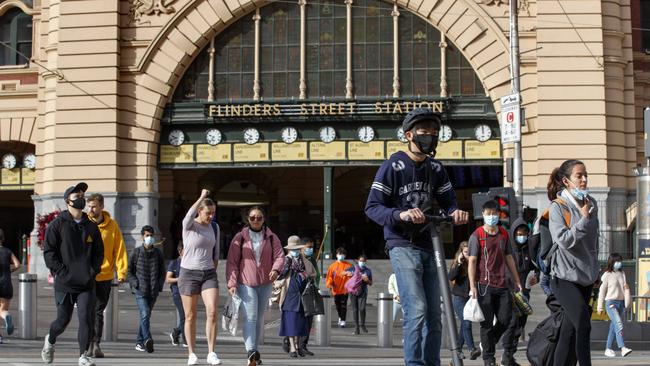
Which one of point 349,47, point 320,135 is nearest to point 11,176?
point 320,135

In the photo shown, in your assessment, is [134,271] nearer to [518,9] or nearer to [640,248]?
[640,248]

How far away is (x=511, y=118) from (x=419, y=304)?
20.1 meters

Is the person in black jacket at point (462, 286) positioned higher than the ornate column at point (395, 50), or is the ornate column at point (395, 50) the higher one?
the ornate column at point (395, 50)

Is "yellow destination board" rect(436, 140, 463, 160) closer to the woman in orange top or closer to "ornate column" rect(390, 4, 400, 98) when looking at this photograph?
"ornate column" rect(390, 4, 400, 98)

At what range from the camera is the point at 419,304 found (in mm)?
8672

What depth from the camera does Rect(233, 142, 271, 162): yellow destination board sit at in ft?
119

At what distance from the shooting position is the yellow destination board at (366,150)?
35438mm

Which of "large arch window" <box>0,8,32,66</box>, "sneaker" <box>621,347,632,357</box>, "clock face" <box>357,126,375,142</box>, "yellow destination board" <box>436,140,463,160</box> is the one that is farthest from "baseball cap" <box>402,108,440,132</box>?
"large arch window" <box>0,8,32,66</box>

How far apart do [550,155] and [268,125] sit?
9.28 metres

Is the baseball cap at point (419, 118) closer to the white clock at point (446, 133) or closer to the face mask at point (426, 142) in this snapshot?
the face mask at point (426, 142)

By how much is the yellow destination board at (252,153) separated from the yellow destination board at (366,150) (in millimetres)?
2777

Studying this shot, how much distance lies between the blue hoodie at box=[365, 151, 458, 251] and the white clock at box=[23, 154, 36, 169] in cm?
3187

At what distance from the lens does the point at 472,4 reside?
112 ft

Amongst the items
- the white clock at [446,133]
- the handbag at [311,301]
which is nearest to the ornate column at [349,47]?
the white clock at [446,133]
